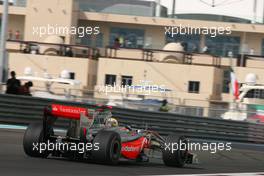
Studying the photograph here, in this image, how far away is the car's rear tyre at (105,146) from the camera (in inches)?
452

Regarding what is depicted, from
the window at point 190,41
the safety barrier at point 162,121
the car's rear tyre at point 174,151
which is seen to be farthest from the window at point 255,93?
the car's rear tyre at point 174,151

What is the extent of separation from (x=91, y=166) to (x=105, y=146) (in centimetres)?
37

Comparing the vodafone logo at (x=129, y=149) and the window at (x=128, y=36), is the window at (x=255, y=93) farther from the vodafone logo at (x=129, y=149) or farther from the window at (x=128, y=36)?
the vodafone logo at (x=129, y=149)

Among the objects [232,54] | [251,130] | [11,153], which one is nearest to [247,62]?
[232,54]

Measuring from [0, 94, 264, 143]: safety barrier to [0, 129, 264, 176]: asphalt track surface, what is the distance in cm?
289

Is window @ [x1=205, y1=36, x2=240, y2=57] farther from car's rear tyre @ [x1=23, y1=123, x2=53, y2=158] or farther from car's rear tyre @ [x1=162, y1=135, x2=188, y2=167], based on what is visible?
car's rear tyre @ [x1=23, y1=123, x2=53, y2=158]

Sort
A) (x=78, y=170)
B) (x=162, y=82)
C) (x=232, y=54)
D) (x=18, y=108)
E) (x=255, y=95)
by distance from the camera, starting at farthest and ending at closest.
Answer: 1. (x=232, y=54)
2. (x=162, y=82)
3. (x=255, y=95)
4. (x=18, y=108)
5. (x=78, y=170)

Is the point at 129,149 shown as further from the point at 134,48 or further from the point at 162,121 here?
the point at 134,48

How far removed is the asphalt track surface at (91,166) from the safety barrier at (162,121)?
289 centimetres

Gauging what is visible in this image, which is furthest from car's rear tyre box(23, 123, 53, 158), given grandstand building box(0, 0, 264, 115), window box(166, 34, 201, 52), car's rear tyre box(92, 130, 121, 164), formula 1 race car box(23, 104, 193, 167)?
window box(166, 34, 201, 52)

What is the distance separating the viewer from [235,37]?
49406 mm

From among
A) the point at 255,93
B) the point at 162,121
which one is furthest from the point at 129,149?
the point at 255,93

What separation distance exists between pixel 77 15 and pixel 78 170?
1516 inches

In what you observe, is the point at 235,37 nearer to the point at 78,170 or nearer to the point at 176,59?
the point at 176,59
